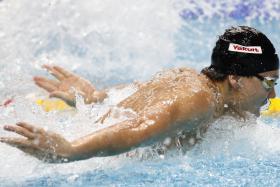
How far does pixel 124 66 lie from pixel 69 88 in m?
2.23

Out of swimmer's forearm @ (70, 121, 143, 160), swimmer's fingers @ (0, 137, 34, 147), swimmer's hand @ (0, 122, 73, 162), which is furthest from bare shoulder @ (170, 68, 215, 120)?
swimmer's fingers @ (0, 137, 34, 147)

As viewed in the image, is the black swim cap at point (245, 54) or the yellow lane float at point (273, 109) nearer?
the black swim cap at point (245, 54)

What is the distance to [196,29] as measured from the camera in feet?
Answer: 21.7

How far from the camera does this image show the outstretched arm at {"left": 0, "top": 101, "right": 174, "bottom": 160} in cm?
207

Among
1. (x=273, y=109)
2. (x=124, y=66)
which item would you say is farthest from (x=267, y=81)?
(x=124, y=66)

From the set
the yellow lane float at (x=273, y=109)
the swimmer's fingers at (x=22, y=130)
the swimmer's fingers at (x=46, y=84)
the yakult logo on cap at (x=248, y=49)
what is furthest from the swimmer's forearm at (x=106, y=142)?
the yellow lane float at (x=273, y=109)

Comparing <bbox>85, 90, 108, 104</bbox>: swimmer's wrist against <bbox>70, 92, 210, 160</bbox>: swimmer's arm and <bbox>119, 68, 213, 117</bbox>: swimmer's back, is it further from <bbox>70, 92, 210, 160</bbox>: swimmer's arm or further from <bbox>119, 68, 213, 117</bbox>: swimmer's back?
<bbox>70, 92, 210, 160</bbox>: swimmer's arm

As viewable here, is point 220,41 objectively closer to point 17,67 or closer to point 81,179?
point 81,179

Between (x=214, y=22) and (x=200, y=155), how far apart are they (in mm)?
4184

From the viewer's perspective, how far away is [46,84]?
3.19 m

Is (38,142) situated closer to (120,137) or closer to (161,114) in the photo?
(120,137)

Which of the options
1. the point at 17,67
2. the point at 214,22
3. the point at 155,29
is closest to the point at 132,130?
the point at 17,67

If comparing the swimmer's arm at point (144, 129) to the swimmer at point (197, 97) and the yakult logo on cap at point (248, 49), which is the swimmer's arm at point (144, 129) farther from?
the yakult logo on cap at point (248, 49)

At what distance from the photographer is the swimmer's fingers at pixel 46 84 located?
3.18 meters
